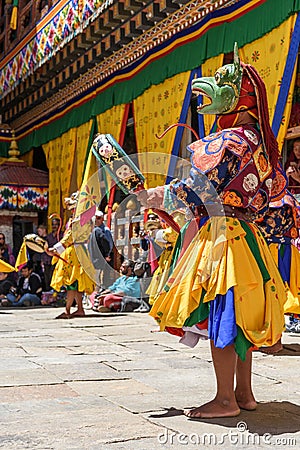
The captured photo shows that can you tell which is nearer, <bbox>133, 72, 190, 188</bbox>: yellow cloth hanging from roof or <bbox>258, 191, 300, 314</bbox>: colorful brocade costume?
<bbox>258, 191, 300, 314</bbox>: colorful brocade costume

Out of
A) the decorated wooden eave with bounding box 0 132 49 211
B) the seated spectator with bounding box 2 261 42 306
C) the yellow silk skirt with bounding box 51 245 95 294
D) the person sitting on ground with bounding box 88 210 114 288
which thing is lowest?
the seated spectator with bounding box 2 261 42 306

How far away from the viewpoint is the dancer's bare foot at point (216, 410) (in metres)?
2.75

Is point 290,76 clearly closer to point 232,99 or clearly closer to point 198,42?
point 198,42

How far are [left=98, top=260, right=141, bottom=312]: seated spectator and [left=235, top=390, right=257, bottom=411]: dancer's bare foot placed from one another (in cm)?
547

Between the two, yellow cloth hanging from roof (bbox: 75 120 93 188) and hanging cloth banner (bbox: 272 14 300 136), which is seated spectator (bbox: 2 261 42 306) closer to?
yellow cloth hanging from roof (bbox: 75 120 93 188)

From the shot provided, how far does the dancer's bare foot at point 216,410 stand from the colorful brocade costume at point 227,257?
0.22 m

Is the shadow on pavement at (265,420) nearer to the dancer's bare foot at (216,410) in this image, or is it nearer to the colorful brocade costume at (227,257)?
the dancer's bare foot at (216,410)

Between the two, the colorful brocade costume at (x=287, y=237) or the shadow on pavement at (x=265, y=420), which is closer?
the shadow on pavement at (x=265, y=420)

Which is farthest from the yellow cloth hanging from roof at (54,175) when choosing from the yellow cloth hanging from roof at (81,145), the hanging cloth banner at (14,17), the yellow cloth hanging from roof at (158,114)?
the yellow cloth hanging from roof at (158,114)

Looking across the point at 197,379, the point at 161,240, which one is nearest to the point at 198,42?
the point at 161,240

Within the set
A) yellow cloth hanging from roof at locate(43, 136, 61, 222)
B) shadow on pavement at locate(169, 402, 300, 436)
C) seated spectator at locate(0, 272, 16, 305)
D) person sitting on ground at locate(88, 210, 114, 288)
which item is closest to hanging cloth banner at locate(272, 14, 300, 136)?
person sitting on ground at locate(88, 210, 114, 288)

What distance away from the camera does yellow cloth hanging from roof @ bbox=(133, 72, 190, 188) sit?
27.4 feet

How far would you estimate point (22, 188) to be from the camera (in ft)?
41.1

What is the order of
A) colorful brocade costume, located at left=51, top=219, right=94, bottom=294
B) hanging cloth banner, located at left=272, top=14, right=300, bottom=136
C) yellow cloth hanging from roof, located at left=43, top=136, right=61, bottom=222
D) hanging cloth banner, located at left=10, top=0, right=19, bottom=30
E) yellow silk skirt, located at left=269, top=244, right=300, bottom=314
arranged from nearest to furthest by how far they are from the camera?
yellow silk skirt, located at left=269, top=244, right=300, bottom=314
hanging cloth banner, located at left=272, top=14, right=300, bottom=136
colorful brocade costume, located at left=51, top=219, right=94, bottom=294
yellow cloth hanging from roof, located at left=43, top=136, right=61, bottom=222
hanging cloth banner, located at left=10, top=0, right=19, bottom=30
